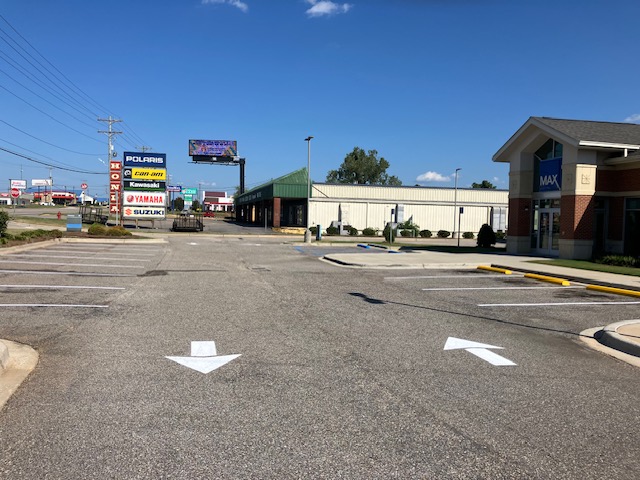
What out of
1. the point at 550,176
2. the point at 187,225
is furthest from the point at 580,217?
the point at 187,225

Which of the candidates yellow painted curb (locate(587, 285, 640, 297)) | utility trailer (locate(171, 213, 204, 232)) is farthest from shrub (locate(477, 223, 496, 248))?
utility trailer (locate(171, 213, 204, 232))

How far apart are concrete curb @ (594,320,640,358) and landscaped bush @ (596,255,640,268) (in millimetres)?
11890

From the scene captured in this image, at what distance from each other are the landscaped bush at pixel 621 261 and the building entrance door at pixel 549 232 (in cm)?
337

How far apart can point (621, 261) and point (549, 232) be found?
528 cm

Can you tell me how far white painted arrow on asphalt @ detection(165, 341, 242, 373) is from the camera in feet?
20.8

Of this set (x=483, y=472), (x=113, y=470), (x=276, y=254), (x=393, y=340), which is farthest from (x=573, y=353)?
(x=276, y=254)

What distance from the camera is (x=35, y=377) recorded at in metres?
5.83

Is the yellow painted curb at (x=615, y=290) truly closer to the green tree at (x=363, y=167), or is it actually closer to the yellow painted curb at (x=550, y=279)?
the yellow painted curb at (x=550, y=279)

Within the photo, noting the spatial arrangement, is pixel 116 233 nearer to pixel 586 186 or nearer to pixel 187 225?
pixel 187 225

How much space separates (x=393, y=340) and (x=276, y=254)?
1818 cm

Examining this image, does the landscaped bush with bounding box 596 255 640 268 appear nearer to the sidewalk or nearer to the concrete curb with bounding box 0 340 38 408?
the sidewalk

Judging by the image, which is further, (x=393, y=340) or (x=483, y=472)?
(x=393, y=340)

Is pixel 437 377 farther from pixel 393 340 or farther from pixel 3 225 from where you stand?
pixel 3 225

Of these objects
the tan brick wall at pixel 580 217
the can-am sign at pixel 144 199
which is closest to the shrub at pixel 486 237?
the tan brick wall at pixel 580 217
